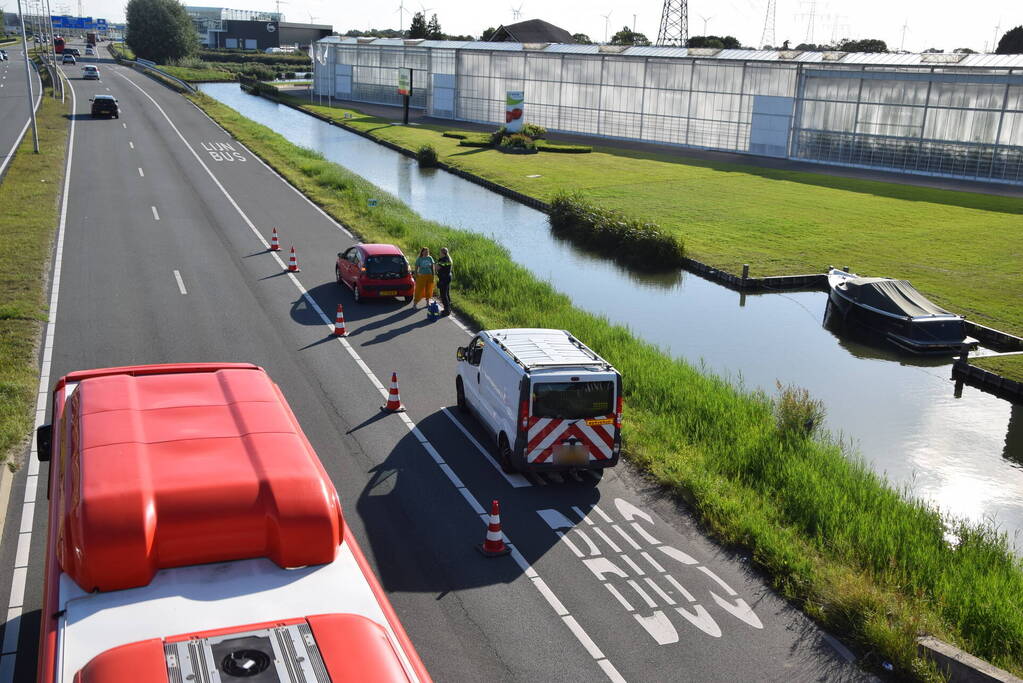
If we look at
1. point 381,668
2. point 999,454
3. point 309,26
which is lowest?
point 999,454

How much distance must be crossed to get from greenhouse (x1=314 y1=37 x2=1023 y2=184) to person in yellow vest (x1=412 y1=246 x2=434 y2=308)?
119 feet

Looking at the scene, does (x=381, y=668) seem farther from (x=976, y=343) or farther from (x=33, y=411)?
(x=976, y=343)

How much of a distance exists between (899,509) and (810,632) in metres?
3.46

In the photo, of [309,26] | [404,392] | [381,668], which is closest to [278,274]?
[404,392]

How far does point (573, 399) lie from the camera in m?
13.1

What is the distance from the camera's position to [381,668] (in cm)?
568

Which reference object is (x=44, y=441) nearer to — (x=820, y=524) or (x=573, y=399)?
(x=573, y=399)

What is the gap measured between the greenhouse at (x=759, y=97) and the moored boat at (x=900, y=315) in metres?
25.4

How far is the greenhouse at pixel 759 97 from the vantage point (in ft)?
151

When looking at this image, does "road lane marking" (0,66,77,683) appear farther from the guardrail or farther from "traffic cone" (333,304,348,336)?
the guardrail

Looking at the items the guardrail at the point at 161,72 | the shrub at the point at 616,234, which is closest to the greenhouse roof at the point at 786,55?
the guardrail at the point at 161,72

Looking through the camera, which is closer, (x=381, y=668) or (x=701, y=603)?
(x=381, y=668)

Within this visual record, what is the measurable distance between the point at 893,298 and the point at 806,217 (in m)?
13.9

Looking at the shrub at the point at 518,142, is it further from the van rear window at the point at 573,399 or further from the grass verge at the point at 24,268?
the van rear window at the point at 573,399
